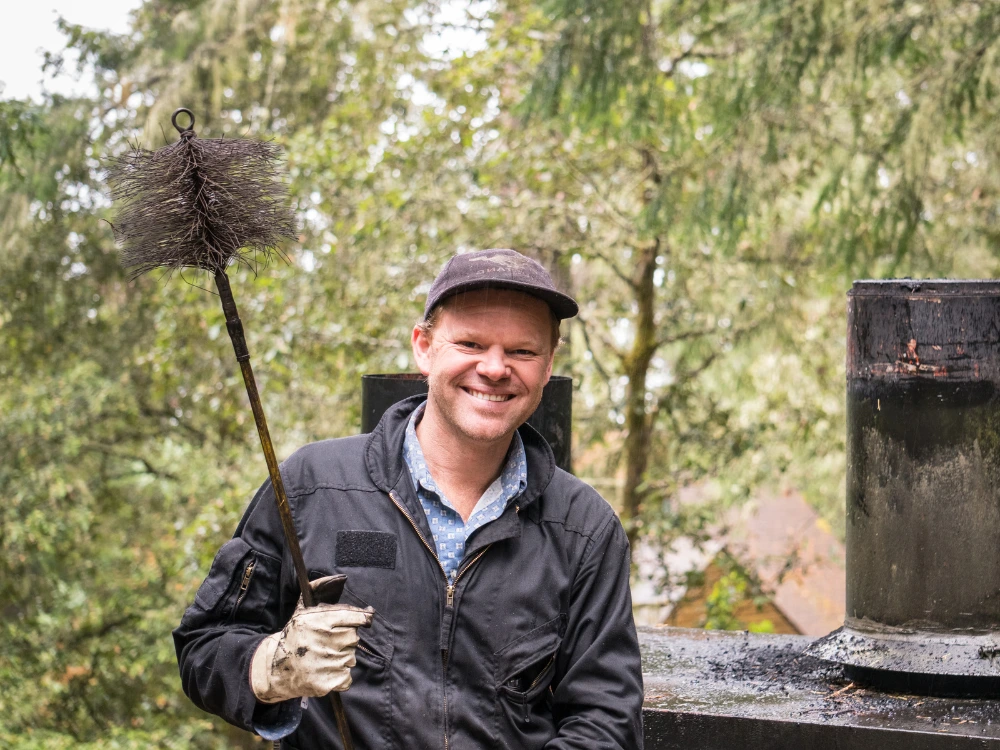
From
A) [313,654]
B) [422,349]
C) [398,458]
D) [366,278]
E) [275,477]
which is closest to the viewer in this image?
[313,654]

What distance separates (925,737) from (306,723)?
6.42 feet

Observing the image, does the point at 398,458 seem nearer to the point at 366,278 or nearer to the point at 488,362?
the point at 488,362

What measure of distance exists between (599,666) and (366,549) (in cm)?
53

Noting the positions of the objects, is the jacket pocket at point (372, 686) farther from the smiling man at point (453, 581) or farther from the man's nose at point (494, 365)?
the man's nose at point (494, 365)

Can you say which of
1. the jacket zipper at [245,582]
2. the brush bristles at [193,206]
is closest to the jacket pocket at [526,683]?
the jacket zipper at [245,582]

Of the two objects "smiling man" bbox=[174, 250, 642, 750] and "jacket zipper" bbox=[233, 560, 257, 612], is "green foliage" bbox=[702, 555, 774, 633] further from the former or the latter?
"jacket zipper" bbox=[233, 560, 257, 612]

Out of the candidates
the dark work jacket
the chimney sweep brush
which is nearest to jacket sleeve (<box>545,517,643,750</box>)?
the dark work jacket

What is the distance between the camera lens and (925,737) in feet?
11.2

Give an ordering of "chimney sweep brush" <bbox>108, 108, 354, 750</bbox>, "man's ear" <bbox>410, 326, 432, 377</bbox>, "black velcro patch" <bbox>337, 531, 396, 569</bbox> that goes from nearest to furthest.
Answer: "chimney sweep brush" <bbox>108, 108, 354, 750</bbox>
"black velcro patch" <bbox>337, 531, 396, 569</bbox>
"man's ear" <bbox>410, 326, 432, 377</bbox>

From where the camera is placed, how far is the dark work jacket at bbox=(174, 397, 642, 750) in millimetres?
2311

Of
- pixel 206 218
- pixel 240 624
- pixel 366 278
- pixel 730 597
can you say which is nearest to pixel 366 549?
pixel 240 624

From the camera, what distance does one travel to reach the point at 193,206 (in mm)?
2297

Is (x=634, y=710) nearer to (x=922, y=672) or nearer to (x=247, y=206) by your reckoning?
(x=247, y=206)

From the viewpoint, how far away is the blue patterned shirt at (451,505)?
7.99ft
